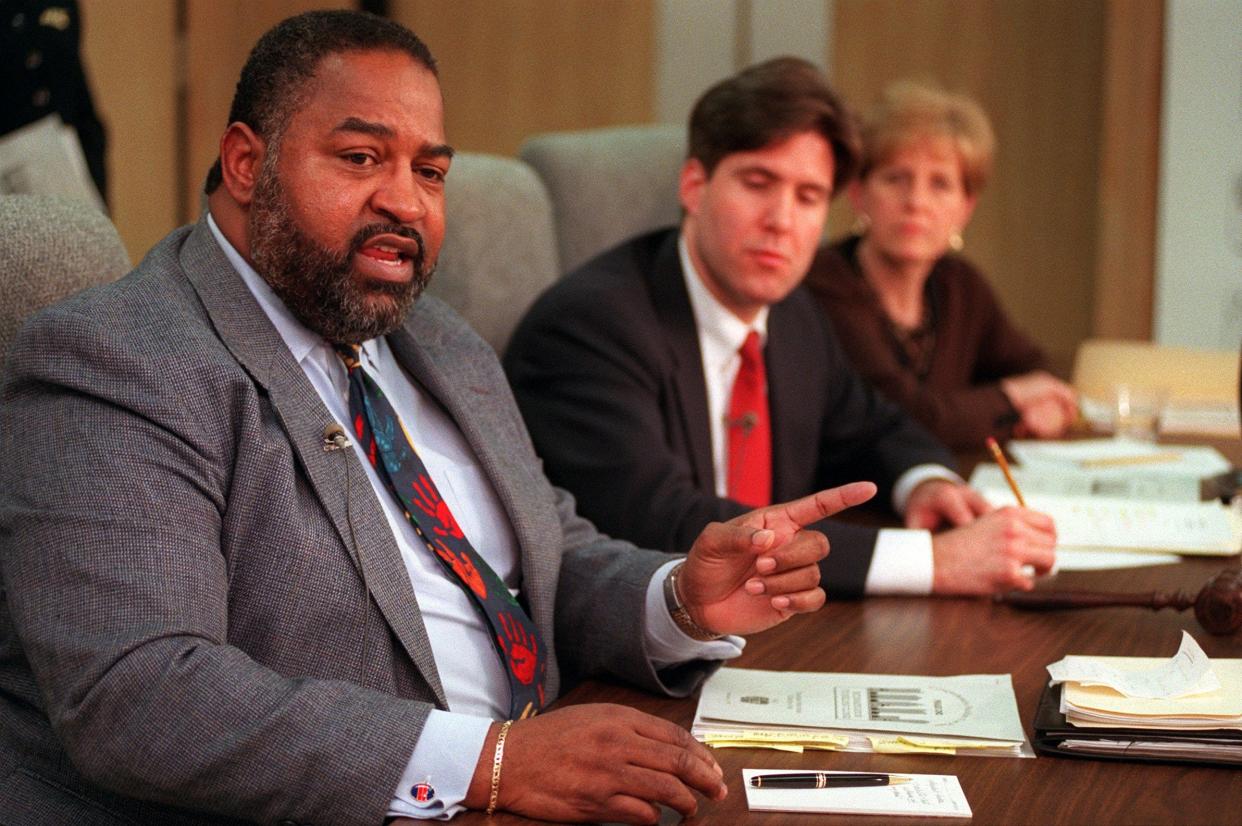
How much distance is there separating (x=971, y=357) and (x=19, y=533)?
258 centimetres

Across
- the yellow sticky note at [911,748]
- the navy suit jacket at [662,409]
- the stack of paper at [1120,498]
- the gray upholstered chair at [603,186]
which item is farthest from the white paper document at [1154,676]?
the gray upholstered chair at [603,186]

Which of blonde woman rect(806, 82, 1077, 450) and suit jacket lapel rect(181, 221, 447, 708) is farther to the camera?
blonde woman rect(806, 82, 1077, 450)

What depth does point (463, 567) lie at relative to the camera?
1.46 metres

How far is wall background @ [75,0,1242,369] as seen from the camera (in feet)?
15.5

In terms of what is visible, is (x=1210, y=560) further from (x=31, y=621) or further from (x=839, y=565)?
(x=31, y=621)

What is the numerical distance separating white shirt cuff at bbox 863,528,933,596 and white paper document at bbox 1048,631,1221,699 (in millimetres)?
436

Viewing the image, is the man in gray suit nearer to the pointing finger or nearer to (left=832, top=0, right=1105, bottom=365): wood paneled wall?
the pointing finger

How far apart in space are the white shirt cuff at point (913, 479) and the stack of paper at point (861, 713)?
0.80 metres

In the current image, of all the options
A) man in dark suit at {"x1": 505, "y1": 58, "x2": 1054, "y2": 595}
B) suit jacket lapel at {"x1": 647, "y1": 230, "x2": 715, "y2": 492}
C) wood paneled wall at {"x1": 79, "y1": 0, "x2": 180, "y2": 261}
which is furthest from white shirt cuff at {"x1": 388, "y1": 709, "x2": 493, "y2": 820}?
wood paneled wall at {"x1": 79, "y1": 0, "x2": 180, "y2": 261}

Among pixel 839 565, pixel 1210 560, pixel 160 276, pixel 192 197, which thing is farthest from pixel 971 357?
pixel 192 197

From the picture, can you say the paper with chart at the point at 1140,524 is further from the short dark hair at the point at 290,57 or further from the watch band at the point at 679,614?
the short dark hair at the point at 290,57

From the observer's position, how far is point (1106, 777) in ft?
3.84

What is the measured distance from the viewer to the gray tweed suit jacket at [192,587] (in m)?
1.11

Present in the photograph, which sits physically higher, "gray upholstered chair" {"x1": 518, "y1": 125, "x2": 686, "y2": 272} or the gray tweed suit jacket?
"gray upholstered chair" {"x1": 518, "y1": 125, "x2": 686, "y2": 272}
